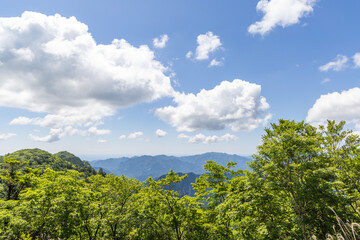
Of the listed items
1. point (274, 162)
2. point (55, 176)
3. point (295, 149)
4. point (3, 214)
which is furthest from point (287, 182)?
point (3, 214)

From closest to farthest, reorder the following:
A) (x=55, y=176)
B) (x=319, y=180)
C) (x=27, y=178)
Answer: (x=319, y=180) → (x=55, y=176) → (x=27, y=178)

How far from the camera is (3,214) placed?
17.9 meters

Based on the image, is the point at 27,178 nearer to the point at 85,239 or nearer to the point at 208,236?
the point at 85,239

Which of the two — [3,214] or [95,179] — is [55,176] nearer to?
[3,214]

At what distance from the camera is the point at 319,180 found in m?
14.5

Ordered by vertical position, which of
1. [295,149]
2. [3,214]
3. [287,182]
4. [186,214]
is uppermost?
[295,149]

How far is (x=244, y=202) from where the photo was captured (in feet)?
54.4

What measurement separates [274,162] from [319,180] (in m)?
3.38

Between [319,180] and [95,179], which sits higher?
[319,180]

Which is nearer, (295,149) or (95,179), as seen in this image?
(295,149)

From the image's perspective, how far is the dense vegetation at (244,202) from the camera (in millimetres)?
15445

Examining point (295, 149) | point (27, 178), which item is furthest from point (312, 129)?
point (27, 178)

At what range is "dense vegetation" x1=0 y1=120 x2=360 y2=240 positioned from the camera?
15445mm

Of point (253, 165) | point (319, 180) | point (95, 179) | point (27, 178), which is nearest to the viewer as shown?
point (319, 180)
